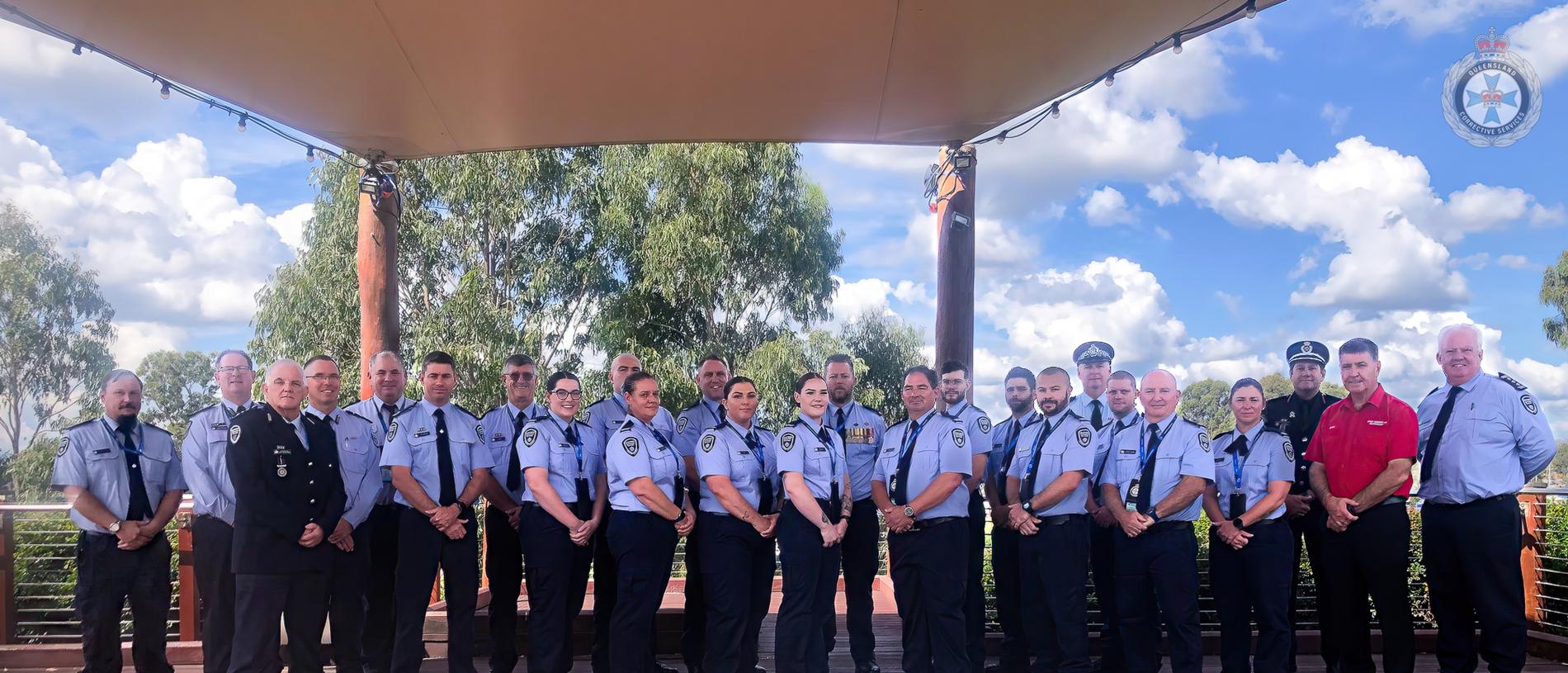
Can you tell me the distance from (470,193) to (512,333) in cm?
337

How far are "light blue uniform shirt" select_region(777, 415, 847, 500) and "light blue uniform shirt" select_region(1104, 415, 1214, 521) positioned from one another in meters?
1.48

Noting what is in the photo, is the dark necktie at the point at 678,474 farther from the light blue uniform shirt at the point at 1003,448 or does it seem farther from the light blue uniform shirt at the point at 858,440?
the light blue uniform shirt at the point at 1003,448

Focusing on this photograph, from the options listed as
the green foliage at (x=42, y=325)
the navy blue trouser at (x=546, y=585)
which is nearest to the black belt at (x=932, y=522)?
the navy blue trouser at (x=546, y=585)

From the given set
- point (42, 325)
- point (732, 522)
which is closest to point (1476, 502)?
point (732, 522)

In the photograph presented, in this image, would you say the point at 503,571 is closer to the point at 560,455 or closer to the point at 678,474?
the point at 560,455

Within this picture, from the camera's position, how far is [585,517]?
15.9ft

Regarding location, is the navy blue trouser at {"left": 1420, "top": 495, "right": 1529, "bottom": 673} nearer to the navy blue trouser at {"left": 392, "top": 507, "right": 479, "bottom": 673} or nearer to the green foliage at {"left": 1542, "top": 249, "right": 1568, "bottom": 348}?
the navy blue trouser at {"left": 392, "top": 507, "right": 479, "bottom": 673}

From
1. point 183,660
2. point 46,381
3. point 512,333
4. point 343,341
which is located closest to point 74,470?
point 183,660

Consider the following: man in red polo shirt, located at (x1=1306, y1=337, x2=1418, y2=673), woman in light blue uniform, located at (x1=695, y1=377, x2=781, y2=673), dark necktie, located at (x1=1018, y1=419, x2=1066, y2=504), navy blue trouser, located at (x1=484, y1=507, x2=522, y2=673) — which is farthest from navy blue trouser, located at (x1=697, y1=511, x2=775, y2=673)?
man in red polo shirt, located at (x1=1306, y1=337, x2=1418, y2=673)

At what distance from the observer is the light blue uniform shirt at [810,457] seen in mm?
4637

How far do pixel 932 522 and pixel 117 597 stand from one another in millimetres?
4033

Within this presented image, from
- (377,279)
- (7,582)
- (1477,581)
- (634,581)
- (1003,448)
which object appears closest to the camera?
(1477,581)

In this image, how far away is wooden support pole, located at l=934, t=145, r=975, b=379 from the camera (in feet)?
19.8

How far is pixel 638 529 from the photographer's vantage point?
4.55 meters
